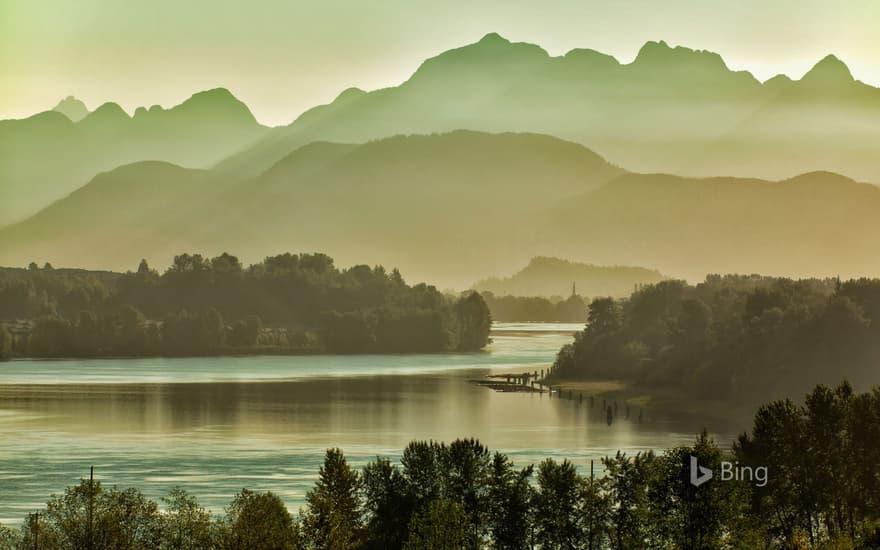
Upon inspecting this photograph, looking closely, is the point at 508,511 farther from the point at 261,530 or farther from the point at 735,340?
the point at 735,340

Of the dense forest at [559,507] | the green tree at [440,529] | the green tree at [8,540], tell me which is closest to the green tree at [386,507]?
the dense forest at [559,507]

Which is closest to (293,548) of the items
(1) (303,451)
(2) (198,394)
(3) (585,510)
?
(3) (585,510)

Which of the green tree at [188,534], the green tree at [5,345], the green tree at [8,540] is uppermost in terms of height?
the green tree at [5,345]

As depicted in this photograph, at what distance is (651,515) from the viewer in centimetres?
3881

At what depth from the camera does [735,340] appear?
104 m

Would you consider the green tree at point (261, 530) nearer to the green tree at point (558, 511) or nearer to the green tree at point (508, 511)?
the green tree at point (508, 511)

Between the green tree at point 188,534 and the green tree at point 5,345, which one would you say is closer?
the green tree at point 188,534

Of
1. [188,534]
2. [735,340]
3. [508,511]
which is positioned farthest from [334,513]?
[735,340]

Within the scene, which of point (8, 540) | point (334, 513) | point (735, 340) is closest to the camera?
point (334, 513)

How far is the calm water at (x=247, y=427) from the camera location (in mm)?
58875

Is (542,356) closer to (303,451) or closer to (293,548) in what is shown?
(303,451)

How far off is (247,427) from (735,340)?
39.2 m

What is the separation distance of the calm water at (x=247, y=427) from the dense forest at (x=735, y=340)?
868 centimetres

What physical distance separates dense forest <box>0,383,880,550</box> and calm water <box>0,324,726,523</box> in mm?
8811
